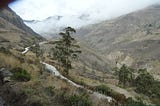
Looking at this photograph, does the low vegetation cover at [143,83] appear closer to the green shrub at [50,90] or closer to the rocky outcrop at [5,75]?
the rocky outcrop at [5,75]

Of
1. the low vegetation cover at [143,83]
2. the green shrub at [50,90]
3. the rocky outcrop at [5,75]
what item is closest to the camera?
the green shrub at [50,90]

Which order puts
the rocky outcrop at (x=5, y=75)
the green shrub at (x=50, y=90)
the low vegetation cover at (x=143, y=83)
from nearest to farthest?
the green shrub at (x=50, y=90)
the rocky outcrop at (x=5, y=75)
the low vegetation cover at (x=143, y=83)

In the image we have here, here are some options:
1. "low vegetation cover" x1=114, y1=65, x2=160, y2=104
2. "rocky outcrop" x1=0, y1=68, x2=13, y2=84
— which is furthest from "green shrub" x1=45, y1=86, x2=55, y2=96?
"low vegetation cover" x1=114, y1=65, x2=160, y2=104

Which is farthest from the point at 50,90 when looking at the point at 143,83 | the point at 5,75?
the point at 143,83

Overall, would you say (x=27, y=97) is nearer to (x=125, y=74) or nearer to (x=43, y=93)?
(x=43, y=93)

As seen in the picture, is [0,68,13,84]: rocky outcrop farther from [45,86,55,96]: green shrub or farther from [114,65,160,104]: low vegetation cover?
[114,65,160,104]: low vegetation cover

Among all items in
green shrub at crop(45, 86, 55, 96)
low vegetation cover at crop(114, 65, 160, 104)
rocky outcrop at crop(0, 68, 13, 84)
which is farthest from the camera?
low vegetation cover at crop(114, 65, 160, 104)

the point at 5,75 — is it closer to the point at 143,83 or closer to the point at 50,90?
the point at 50,90

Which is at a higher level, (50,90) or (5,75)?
(5,75)

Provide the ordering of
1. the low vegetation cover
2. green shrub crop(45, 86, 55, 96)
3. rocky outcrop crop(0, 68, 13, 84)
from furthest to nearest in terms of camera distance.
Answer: the low vegetation cover < rocky outcrop crop(0, 68, 13, 84) < green shrub crop(45, 86, 55, 96)

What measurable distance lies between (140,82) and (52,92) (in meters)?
86.0

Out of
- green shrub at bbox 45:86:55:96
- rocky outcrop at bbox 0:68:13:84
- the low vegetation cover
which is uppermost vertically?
rocky outcrop at bbox 0:68:13:84

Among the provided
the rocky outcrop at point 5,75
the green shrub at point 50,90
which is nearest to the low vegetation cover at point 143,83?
the rocky outcrop at point 5,75

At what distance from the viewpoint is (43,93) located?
2088cm
